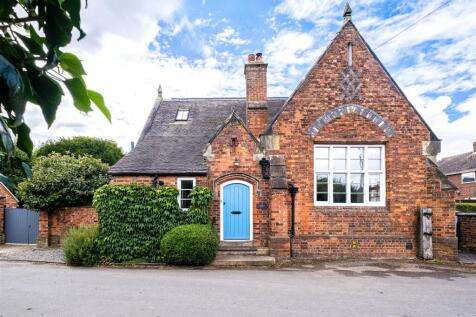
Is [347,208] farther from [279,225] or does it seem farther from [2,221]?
[2,221]

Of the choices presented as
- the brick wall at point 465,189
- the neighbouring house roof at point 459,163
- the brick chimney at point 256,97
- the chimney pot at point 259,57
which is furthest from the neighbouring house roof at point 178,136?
the neighbouring house roof at point 459,163

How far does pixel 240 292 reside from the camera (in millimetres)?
7941

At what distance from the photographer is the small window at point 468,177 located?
110ft

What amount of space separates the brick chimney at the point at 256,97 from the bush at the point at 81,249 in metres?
7.55

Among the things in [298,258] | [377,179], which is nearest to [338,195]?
[377,179]

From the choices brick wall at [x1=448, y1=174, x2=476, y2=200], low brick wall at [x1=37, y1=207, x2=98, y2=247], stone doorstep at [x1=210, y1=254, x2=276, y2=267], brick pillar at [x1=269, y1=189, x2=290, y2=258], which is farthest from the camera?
brick wall at [x1=448, y1=174, x2=476, y2=200]

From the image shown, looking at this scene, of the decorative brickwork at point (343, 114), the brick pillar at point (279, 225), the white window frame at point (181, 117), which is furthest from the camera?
the white window frame at point (181, 117)

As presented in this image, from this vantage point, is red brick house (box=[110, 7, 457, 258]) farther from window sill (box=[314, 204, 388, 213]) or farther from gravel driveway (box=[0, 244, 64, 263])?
gravel driveway (box=[0, 244, 64, 263])

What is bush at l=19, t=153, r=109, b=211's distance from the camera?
49.2ft

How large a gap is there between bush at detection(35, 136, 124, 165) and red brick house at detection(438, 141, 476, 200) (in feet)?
109

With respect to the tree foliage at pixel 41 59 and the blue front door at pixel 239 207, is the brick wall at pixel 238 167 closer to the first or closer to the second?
the blue front door at pixel 239 207

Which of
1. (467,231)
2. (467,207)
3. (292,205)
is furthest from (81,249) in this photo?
(467,207)

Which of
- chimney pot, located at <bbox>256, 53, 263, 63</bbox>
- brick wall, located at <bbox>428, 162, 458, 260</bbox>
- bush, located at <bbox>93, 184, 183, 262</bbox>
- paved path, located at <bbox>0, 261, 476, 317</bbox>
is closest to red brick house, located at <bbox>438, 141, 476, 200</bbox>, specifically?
brick wall, located at <bbox>428, 162, 458, 260</bbox>

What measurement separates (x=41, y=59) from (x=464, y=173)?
41680 mm
